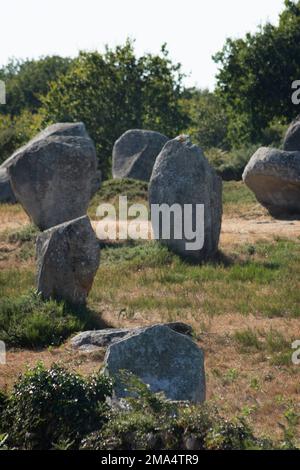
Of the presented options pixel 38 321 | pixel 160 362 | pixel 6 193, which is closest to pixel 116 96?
pixel 6 193

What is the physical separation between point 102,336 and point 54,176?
29.7 feet

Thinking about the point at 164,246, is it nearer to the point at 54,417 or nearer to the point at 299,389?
the point at 299,389

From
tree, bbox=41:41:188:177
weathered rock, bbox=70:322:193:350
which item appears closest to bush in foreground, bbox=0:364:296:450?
weathered rock, bbox=70:322:193:350

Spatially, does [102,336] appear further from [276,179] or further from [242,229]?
[276,179]

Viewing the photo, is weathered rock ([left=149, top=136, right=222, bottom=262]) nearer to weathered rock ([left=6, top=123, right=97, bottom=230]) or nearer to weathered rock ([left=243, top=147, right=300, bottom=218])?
weathered rock ([left=6, top=123, right=97, bottom=230])

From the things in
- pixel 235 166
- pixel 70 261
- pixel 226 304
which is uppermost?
pixel 70 261

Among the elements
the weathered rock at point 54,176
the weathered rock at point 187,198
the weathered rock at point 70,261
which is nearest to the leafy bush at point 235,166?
the weathered rock at point 54,176

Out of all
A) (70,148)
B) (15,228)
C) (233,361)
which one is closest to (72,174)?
(70,148)

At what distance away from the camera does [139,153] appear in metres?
31.3

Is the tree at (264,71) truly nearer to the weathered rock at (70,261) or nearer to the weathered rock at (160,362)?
the weathered rock at (70,261)

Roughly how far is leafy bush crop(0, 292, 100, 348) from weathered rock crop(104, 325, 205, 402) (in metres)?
4.26

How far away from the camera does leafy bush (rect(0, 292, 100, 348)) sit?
14266 mm

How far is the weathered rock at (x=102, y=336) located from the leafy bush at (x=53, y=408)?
3893 millimetres

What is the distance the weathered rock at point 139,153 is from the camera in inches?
1227
